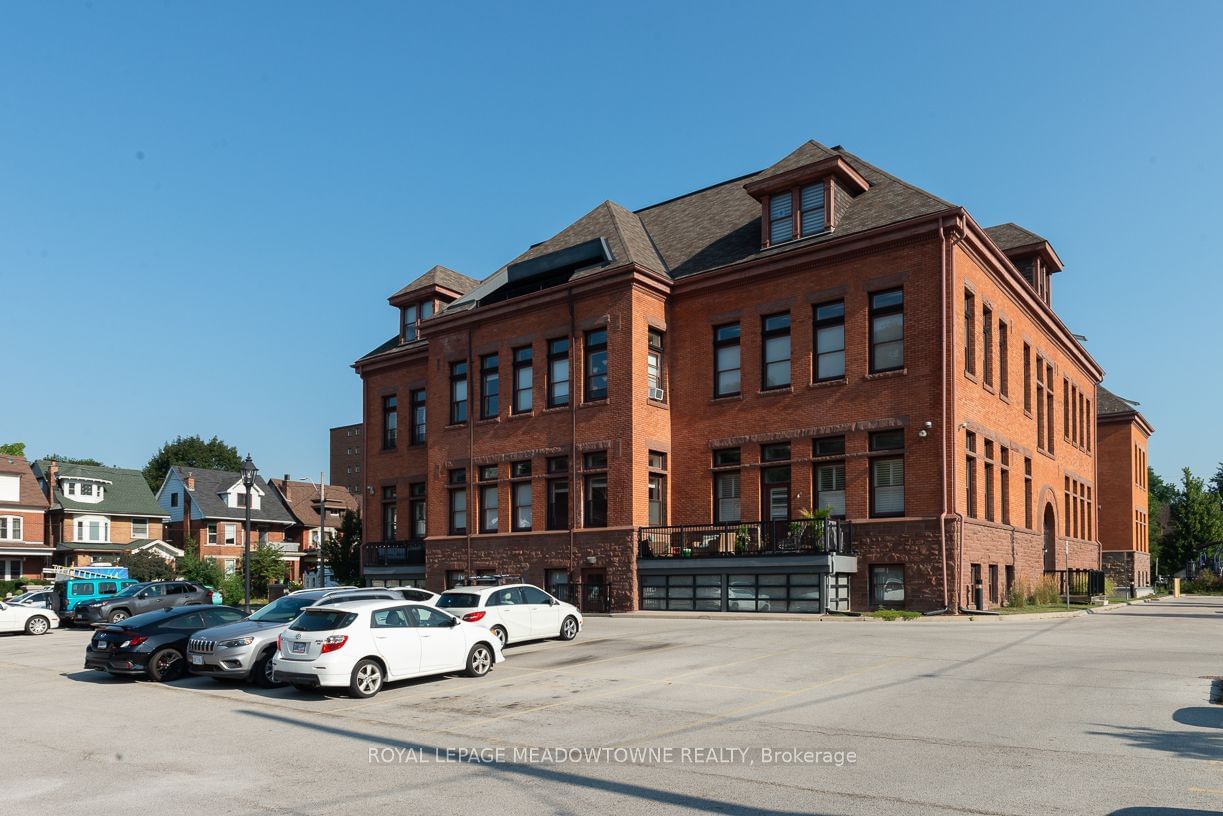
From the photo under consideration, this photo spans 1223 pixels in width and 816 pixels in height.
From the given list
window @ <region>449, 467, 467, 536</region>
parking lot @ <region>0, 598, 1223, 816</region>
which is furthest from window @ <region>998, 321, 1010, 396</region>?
window @ <region>449, 467, 467, 536</region>

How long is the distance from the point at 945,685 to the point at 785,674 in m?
2.79

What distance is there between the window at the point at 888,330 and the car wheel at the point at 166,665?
72.0 ft

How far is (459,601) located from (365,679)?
6.59m

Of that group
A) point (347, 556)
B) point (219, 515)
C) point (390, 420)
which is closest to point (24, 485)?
point (219, 515)

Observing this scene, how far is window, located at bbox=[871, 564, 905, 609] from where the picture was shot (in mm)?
31109

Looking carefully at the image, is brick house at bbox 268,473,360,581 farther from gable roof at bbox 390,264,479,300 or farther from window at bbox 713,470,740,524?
window at bbox 713,470,740,524

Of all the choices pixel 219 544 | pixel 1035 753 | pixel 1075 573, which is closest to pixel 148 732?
pixel 1035 753

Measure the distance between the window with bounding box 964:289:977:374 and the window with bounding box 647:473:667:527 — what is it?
11.3 metres

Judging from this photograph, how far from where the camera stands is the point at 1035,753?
11164 millimetres

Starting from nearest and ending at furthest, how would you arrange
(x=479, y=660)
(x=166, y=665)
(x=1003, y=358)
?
(x=479, y=660) → (x=166, y=665) → (x=1003, y=358)

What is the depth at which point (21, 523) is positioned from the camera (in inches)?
2729

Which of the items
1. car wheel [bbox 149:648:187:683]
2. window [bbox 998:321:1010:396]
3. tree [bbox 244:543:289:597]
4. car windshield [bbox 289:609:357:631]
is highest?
window [bbox 998:321:1010:396]

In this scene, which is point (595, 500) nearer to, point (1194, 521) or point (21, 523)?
point (21, 523)

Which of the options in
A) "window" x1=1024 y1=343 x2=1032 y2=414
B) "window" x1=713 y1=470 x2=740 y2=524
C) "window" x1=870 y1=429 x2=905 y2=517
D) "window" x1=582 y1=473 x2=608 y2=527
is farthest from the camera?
"window" x1=1024 y1=343 x2=1032 y2=414
